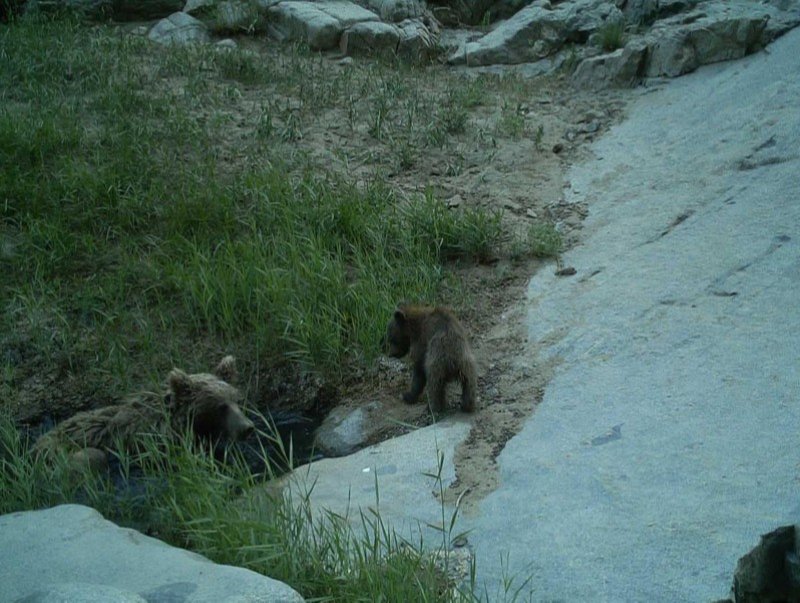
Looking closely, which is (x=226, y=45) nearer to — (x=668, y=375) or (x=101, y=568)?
(x=668, y=375)

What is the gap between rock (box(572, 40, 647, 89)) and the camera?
10.9 metres

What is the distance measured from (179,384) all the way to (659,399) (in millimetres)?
3011

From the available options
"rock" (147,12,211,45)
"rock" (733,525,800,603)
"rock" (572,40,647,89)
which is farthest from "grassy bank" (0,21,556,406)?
"rock" (733,525,800,603)

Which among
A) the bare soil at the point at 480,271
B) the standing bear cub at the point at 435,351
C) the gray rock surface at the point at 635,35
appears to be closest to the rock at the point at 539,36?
the gray rock surface at the point at 635,35

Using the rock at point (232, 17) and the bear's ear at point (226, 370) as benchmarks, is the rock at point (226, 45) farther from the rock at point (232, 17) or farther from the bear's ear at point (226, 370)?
the bear's ear at point (226, 370)

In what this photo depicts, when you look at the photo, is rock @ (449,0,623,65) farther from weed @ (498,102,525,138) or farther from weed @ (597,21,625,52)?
weed @ (498,102,525,138)

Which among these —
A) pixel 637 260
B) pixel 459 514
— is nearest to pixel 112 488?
pixel 459 514

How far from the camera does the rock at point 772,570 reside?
13.1 ft

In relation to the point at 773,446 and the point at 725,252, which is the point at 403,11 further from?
the point at 773,446

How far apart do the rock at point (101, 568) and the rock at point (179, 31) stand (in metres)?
9.95

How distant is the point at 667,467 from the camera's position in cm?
465

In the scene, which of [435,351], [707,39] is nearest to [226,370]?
[435,351]

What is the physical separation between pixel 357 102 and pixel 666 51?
3.49m

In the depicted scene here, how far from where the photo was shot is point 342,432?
6191mm
